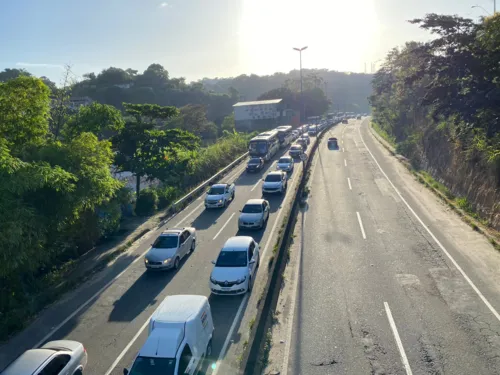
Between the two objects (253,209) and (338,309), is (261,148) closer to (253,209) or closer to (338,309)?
(253,209)

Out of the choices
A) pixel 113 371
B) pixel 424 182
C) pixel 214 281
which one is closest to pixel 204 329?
pixel 113 371

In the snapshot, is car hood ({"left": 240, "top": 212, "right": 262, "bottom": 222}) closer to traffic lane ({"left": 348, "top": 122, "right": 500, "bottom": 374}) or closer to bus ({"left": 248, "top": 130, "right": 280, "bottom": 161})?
traffic lane ({"left": 348, "top": 122, "right": 500, "bottom": 374})

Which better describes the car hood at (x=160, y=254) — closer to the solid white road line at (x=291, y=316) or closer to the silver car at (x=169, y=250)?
the silver car at (x=169, y=250)

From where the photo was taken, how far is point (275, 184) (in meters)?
33.2

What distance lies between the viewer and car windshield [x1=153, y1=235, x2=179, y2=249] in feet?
67.8

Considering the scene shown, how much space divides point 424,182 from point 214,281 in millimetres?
24686

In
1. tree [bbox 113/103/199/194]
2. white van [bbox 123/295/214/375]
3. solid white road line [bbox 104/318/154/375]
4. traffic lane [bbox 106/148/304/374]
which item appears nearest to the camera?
white van [bbox 123/295/214/375]

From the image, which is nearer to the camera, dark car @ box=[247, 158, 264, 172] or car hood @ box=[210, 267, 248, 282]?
car hood @ box=[210, 267, 248, 282]

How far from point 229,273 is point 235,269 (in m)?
0.32

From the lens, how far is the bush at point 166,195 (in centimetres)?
3303

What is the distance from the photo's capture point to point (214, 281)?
55.0 ft

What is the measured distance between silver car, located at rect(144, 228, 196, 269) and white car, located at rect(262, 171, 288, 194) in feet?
38.4

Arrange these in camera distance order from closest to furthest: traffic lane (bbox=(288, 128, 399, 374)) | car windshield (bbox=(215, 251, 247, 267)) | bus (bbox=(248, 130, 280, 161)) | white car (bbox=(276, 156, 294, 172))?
traffic lane (bbox=(288, 128, 399, 374)) < car windshield (bbox=(215, 251, 247, 267)) < white car (bbox=(276, 156, 294, 172)) < bus (bbox=(248, 130, 280, 161))

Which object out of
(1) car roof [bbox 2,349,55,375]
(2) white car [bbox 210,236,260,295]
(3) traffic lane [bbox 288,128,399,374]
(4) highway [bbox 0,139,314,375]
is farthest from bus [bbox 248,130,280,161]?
(1) car roof [bbox 2,349,55,375]
